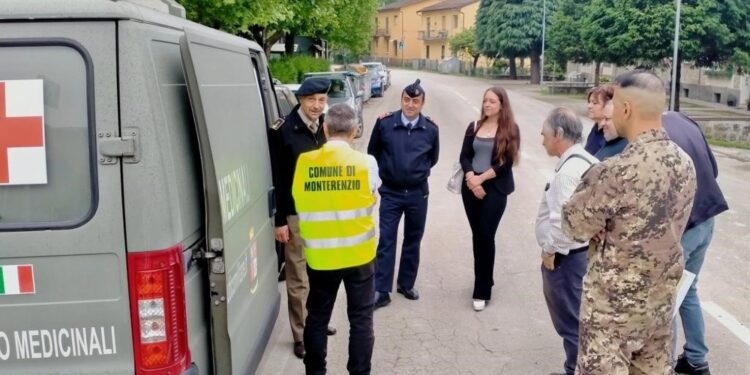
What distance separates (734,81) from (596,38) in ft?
23.3

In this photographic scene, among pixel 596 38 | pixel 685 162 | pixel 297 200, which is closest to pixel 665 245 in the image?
pixel 685 162

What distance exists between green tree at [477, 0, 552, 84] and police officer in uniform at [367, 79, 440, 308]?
50.0 m

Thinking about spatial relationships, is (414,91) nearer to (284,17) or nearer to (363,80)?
(284,17)

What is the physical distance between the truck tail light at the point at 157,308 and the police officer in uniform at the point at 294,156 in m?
1.83

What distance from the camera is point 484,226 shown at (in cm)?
580

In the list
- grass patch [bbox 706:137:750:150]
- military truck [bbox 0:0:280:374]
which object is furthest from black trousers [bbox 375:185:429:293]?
grass patch [bbox 706:137:750:150]

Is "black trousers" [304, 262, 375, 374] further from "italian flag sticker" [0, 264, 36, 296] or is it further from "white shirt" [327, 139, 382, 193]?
"italian flag sticker" [0, 264, 36, 296]

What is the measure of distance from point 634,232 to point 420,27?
315 feet

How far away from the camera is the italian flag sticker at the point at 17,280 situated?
2.57 m

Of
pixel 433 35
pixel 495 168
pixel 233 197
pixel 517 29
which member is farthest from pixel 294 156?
pixel 433 35

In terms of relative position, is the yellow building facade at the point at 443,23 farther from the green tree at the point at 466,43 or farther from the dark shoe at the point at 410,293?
the dark shoe at the point at 410,293

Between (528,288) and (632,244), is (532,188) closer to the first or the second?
(528,288)

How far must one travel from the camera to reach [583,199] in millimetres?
3031

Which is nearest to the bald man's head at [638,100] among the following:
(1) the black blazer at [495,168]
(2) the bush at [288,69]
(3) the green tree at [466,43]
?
(1) the black blazer at [495,168]
